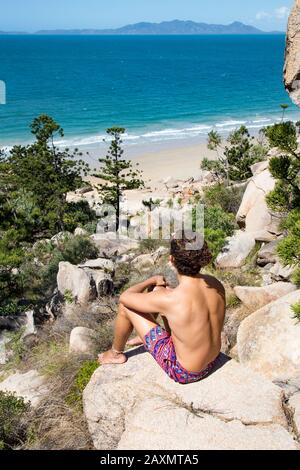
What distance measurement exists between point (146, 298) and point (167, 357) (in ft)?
1.96

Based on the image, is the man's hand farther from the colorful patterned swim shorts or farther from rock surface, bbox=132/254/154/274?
rock surface, bbox=132/254/154/274

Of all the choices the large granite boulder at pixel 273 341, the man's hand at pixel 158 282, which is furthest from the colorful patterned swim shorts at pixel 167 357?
the large granite boulder at pixel 273 341

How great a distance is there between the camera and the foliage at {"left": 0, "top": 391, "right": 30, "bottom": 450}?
211 inches

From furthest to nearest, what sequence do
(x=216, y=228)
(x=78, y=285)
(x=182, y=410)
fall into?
1. (x=216, y=228)
2. (x=78, y=285)
3. (x=182, y=410)

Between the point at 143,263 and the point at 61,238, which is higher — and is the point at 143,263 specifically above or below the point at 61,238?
above

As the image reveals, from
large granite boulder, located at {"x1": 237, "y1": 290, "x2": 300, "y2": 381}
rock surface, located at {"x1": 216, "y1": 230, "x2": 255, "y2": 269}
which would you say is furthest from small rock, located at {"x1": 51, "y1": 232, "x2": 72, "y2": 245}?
large granite boulder, located at {"x1": 237, "y1": 290, "x2": 300, "y2": 381}

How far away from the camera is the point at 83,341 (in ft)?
24.0

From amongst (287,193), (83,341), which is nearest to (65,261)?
(83,341)

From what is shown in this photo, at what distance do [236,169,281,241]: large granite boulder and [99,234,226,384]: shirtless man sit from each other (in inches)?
268

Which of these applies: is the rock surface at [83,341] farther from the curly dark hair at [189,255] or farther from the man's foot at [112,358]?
the curly dark hair at [189,255]

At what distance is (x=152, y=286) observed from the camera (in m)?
5.02

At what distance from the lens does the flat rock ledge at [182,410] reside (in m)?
4.11

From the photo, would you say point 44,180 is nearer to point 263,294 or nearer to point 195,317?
point 263,294
